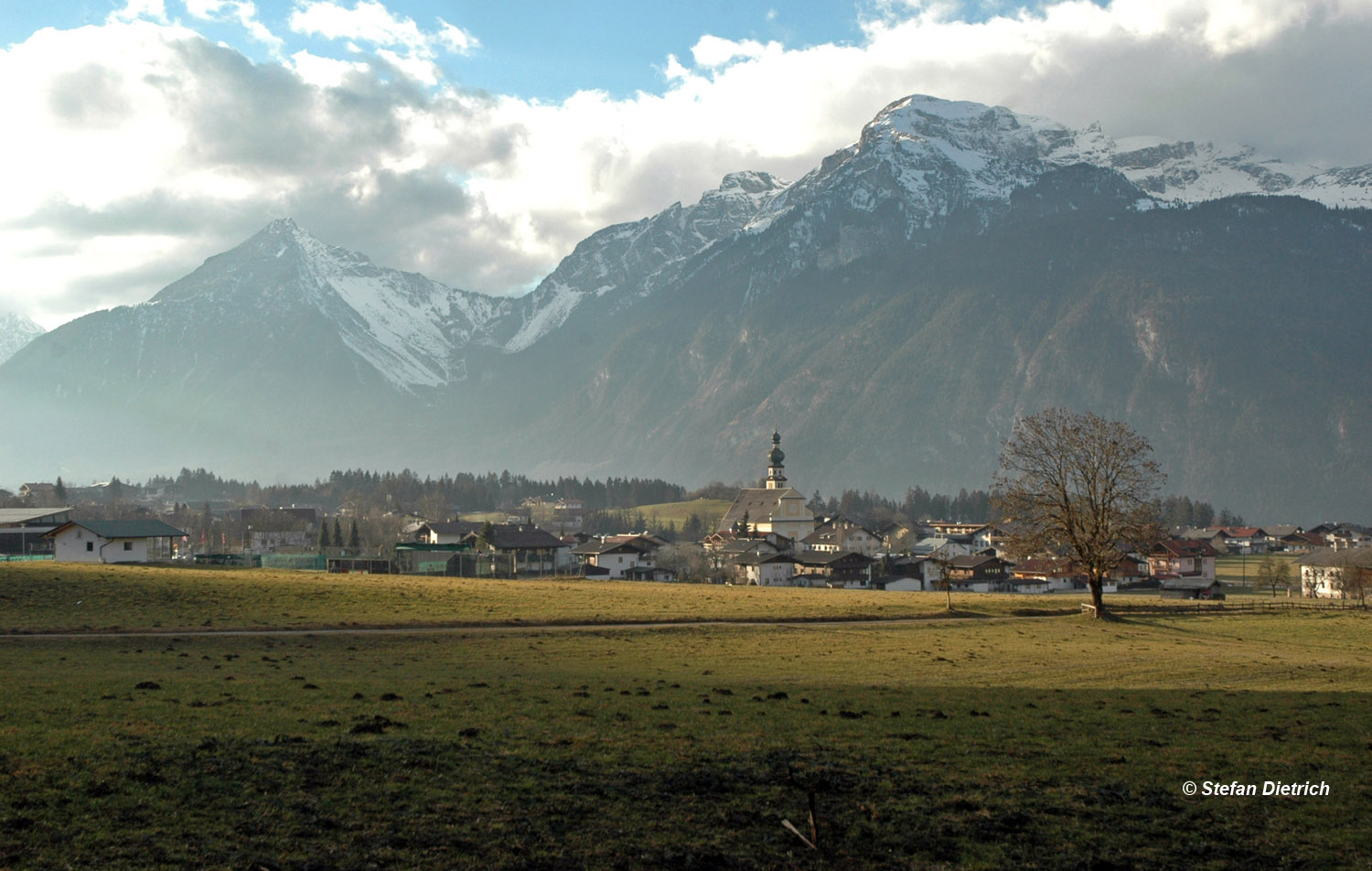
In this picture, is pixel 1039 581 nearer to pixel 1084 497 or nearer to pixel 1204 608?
pixel 1204 608

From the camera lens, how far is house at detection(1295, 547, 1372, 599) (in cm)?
9238

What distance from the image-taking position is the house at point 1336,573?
303 ft

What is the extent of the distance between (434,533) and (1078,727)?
142897mm

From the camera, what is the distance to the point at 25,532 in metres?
114

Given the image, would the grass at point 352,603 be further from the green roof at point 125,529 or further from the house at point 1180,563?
the house at point 1180,563

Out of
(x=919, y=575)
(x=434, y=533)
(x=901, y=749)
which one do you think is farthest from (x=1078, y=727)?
(x=434, y=533)

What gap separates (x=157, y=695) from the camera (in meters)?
24.0

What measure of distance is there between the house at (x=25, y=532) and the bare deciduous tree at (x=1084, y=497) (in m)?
102

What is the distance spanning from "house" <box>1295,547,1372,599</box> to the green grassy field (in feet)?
230

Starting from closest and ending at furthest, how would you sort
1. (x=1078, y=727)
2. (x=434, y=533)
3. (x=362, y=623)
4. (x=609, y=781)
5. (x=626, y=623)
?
(x=609, y=781) → (x=1078, y=727) → (x=362, y=623) → (x=626, y=623) → (x=434, y=533)

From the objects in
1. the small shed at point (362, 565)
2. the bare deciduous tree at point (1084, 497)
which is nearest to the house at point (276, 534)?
the small shed at point (362, 565)

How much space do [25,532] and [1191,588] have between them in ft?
442

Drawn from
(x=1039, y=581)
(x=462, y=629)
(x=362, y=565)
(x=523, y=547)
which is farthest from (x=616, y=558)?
(x=462, y=629)

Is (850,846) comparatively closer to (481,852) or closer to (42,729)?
(481,852)
